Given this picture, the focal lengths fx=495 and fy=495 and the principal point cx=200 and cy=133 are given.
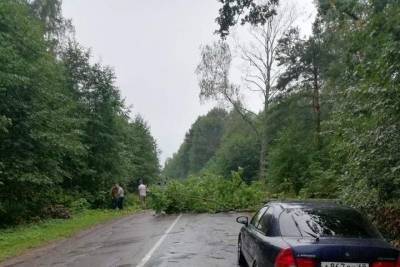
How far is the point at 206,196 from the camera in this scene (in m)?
27.0

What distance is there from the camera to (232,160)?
72500 millimetres

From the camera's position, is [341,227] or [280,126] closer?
[341,227]

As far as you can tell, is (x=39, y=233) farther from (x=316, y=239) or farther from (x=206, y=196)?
(x=316, y=239)

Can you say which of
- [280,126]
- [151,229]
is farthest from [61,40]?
[151,229]

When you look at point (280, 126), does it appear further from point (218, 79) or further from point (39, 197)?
point (39, 197)

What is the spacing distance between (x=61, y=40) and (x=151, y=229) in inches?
1129

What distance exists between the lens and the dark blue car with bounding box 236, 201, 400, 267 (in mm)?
6117

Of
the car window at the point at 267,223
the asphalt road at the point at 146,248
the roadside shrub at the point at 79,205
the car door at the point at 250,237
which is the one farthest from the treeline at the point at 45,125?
the car window at the point at 267,223

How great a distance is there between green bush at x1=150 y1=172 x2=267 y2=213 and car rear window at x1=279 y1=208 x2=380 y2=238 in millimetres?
19233

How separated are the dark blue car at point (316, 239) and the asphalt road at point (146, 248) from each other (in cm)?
327

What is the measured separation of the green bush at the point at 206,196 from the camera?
26.4m

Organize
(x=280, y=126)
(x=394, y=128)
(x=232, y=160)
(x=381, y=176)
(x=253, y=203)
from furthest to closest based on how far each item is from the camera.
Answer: (x=232, y=160), (x=280, y=126), (x=253, y=203), (x=381, y=176), (x=394, y=128)

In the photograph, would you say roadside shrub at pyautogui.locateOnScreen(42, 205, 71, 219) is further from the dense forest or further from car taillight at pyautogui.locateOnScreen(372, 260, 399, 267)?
car taillight at pyautogui.locateOnScreen(372, 260, 399, 267)

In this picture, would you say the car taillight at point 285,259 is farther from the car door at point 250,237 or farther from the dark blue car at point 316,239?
the car door at point 250,237
